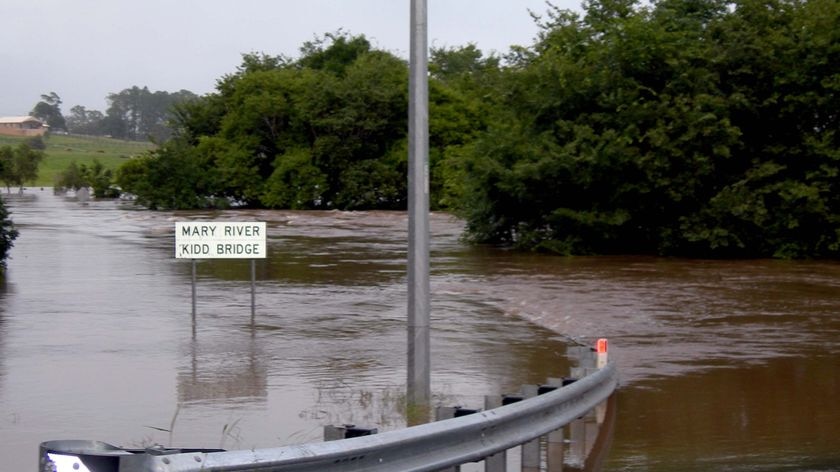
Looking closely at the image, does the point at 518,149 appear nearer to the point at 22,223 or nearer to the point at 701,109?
the point at 701,109

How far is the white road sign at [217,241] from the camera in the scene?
15766 mm

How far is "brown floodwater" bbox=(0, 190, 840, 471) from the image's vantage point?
9555 millimetres

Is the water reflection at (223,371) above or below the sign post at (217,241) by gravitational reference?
below

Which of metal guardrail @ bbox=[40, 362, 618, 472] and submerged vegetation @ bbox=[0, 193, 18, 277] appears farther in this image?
submerged vegetation @ bbox=[0, 193, 18, 277]

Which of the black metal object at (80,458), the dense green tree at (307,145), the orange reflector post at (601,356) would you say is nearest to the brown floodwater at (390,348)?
the orange reflector post at (601,356)

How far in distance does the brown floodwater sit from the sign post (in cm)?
95

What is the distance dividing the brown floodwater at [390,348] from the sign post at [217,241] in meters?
0.95

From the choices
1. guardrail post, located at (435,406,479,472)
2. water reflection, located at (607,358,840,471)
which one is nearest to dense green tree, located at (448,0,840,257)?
water reflection, located at (607,358,840,471)

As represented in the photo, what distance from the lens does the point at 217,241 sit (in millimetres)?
15852

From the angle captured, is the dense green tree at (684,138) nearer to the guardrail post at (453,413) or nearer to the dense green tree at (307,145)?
the guardrail post at (453,413)

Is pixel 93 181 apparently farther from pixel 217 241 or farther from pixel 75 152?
pixel 75 152

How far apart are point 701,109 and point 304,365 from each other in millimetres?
16643

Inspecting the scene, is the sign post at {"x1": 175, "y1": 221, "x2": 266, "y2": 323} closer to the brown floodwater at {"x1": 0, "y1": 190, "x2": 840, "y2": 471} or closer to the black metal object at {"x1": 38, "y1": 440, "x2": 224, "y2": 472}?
the brown floodwater at {"x1": 0, "y1": 190, "x2": 840, "y2": 471}

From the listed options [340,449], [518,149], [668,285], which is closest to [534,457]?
[340,449]
